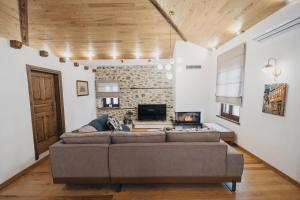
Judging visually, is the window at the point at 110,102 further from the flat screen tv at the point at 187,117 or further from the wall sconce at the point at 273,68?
the wall sconce at the point at 273,68

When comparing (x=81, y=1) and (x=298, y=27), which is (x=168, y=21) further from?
(x=298, y=27)

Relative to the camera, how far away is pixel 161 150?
2084 millimetres

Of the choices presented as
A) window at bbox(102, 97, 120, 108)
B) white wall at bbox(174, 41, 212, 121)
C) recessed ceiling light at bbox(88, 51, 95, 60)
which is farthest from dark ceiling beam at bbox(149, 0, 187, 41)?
window at bbox(102, 97, 120, 108)

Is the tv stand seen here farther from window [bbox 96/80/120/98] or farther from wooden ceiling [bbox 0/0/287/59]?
wooden ceiling [bbox 0/0/287/59]

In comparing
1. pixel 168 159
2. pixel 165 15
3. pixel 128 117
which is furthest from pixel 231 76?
pixel 128 117

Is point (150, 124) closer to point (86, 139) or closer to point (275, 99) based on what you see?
point (86, 139)

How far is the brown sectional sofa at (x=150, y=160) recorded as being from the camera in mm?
2078

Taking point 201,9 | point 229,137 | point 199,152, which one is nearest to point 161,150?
point 199,152

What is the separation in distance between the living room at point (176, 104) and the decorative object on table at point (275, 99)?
2 cm

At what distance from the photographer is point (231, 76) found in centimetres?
388

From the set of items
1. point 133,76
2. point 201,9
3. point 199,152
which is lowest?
point 199,152

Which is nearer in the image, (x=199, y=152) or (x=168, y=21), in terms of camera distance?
(x=199, y=152)

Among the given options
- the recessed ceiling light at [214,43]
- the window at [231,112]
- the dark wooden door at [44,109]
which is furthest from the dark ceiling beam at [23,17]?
the window at [231,112]

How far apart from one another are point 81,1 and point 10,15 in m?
1.66
